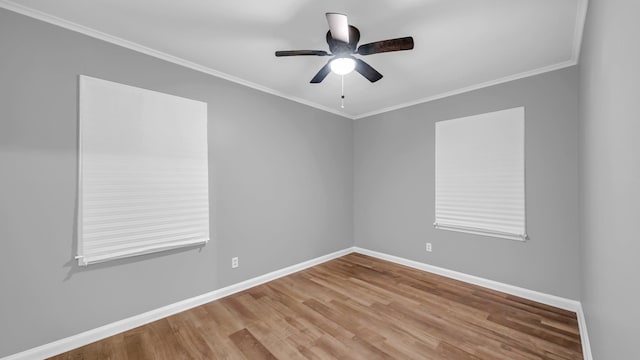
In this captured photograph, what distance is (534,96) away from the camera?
9.03 ft

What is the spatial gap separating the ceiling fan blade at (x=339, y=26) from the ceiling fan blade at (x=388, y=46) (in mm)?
157

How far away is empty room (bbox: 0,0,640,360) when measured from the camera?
1.75 metres

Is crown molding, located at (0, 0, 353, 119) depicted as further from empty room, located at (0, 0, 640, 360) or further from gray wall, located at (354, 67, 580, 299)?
gray wall, located at (354, 67, 580, 299)

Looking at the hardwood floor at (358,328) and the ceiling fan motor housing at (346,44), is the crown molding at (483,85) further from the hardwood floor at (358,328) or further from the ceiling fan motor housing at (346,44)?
the hardwood floor at (358,328)

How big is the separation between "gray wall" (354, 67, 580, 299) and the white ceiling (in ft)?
1.16

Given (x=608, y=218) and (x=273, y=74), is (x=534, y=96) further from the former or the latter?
(x=273, y=74)

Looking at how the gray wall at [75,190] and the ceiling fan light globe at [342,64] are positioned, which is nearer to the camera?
the gray wall at [75,190]

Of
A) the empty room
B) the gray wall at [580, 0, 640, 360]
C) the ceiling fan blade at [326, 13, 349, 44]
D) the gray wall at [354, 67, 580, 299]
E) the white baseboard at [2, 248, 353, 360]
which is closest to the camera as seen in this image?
the gray wall at [580, 0, 640, 360]

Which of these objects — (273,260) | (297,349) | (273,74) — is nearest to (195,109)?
(273,74)

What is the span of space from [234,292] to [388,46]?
3051mm

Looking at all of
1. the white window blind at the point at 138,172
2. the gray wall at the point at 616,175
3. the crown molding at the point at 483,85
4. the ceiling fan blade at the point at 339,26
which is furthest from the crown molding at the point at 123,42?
the gray wall at the point at 616,175

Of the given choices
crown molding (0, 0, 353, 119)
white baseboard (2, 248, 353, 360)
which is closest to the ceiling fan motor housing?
crown molding (0, 0, 353, 119)

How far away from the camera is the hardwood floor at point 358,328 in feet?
6.41

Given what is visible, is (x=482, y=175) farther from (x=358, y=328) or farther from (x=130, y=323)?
(x=130, y=323)
